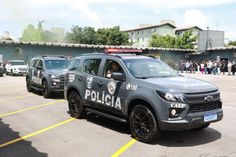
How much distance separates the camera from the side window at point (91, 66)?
8.75m

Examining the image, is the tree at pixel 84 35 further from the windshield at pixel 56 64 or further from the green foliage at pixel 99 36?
the windshield at pixel 56 64

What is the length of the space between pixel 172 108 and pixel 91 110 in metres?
2.99

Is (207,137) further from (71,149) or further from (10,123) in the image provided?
(10,123)

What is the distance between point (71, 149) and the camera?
6465 millimetres

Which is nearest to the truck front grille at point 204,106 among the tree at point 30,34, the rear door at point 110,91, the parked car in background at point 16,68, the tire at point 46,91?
the rear door at point 110,91

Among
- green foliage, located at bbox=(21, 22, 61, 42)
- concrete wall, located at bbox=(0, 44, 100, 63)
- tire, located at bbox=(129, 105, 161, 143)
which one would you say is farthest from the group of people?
green foliage, located at bbox=(21, 22, 61, 42)

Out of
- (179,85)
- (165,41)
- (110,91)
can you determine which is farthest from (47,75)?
(165,41)

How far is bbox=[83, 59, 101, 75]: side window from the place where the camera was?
8.75 metres

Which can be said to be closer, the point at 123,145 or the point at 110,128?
the point at 123,145

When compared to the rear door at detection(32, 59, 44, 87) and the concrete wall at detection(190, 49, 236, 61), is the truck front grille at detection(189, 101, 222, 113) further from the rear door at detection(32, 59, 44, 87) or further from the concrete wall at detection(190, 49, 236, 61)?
the concrete wall at detection(190, 49, 236, 61)

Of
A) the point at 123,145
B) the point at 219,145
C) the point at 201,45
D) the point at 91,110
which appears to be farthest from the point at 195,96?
the point at 201,45

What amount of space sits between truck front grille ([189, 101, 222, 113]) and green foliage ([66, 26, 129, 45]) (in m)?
64.3

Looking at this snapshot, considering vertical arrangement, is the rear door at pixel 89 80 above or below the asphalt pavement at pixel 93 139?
above

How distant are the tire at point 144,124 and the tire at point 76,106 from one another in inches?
95.7
